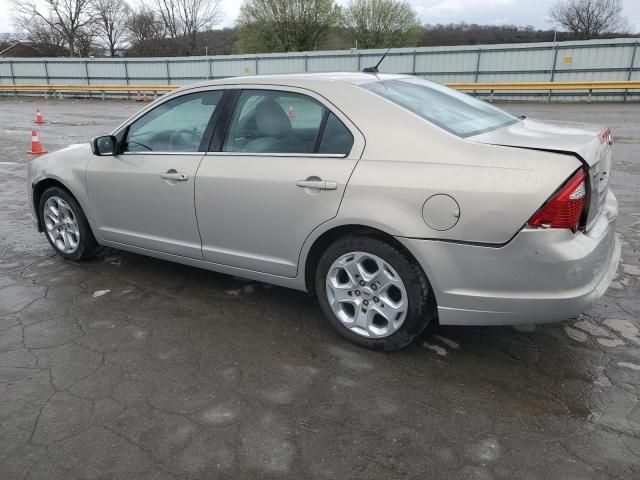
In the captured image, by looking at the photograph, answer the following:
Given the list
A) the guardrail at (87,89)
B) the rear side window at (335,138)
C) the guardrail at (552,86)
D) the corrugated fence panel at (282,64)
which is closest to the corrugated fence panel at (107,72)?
the guardrail at (87,89)

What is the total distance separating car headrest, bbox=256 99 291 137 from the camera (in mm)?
3469

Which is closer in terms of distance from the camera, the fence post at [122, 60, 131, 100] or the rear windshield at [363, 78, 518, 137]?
the rear windshield at [363, 78, 518, 137]

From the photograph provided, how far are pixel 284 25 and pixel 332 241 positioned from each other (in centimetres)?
4971

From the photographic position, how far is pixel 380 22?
52688mm

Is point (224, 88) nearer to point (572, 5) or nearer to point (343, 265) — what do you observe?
point (343, 265)

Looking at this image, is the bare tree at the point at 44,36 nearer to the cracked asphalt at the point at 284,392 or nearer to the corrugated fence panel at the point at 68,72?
the corrugated fence panel at the point at 68,72

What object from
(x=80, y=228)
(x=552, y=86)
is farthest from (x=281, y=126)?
(x=552, y=86)

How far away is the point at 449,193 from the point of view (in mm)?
2725

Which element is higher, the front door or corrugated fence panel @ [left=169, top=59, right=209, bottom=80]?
corrugated fence panel @ [left=169, top=59, right=209, bottom=80]

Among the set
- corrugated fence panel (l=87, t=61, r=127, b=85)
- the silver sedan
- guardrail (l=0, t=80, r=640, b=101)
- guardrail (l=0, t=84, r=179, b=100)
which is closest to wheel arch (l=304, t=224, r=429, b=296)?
the silver sedan

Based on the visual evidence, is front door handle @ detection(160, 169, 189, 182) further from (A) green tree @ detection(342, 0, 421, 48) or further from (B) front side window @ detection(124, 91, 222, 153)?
(A) green tree @ detection(342, 0, 421, 48)

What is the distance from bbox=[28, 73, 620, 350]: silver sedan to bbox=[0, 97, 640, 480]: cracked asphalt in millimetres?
336

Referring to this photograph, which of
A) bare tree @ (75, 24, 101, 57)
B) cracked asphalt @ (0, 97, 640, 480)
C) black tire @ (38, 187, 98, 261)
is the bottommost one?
cracked asphalt @ (0, 97, 640, 480)

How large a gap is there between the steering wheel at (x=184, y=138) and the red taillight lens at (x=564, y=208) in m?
2.35
